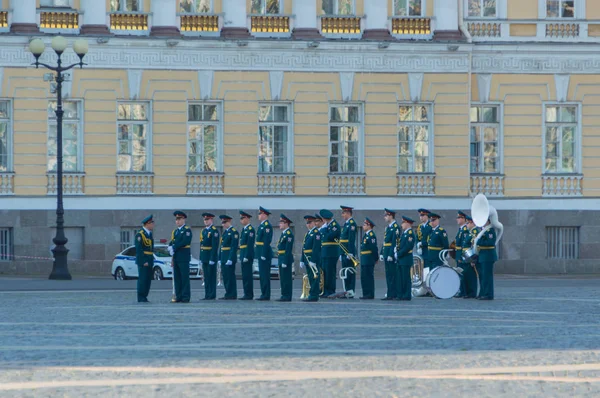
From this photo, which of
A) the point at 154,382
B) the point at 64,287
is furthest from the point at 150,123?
the point at 154,382

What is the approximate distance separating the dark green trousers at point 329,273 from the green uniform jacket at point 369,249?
25.6 inches

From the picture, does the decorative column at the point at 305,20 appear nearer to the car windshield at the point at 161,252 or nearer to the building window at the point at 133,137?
the building window at the point at 133,137

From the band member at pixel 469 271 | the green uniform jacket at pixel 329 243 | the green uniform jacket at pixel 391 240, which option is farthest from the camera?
the band member at pixel 469 271

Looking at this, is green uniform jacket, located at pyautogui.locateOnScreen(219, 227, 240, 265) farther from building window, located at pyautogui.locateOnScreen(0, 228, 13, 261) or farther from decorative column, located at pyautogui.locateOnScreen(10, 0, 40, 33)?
decorative column, located at pyautogui.locateOnScreen(10, 0, 40, 33)

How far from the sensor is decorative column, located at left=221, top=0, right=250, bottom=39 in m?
42.2

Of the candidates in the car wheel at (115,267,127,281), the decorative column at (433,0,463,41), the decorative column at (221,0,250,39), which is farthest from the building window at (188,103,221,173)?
the decorative column at (433,0,463,41)

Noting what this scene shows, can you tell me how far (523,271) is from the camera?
1740 inches

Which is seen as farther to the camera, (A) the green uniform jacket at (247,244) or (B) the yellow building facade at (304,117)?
(B) the yellow building facade at (304,117)

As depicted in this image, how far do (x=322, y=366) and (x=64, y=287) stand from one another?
1910 centimetres

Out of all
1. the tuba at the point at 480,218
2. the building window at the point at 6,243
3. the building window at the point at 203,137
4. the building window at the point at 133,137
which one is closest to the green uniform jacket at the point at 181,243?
the tuba at the point at 480,218

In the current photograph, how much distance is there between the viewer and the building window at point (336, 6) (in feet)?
142

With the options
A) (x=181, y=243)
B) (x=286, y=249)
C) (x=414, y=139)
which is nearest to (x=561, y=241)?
(x=414, y=139)

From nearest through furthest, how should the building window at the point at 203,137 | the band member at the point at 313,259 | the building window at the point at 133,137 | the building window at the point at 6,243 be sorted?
the band member at the point at 313,259 → the building window at the point at 6,243 → the building window at the point at 133,137 → the building window at the point at 203,137

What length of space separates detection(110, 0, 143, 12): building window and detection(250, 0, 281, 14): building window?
3222mm
